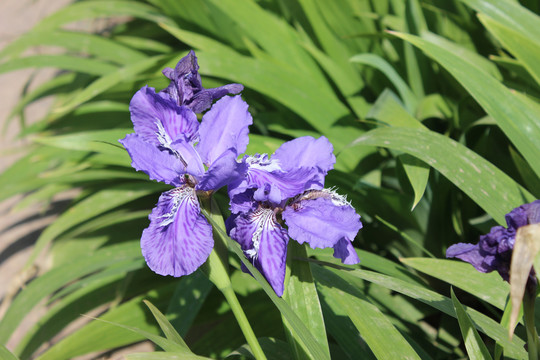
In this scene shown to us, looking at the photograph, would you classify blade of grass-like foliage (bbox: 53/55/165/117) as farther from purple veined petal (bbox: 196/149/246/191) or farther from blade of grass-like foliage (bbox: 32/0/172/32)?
purple veined petal (bbox: 196/149/246/191)

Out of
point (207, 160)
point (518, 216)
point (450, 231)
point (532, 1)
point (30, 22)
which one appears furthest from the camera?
point (30, 22)

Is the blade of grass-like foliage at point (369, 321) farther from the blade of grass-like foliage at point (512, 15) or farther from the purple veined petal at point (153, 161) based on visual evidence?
the blade of grass-like foliage at point (512, 15)

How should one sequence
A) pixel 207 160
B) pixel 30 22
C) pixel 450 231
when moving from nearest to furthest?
pixel 207 160, pixel 450 231, pixel 30 22

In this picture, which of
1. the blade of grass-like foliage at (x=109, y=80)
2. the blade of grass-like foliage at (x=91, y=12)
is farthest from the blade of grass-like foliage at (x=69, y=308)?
the blade of grass-like foliage at (x=91, y=12)

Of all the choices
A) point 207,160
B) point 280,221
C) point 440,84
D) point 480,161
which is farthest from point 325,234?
point 440,84

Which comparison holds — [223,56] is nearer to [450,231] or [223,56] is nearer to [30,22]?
[450,231]

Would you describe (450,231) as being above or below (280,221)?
below

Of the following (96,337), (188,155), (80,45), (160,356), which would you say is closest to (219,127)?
(188,155)
